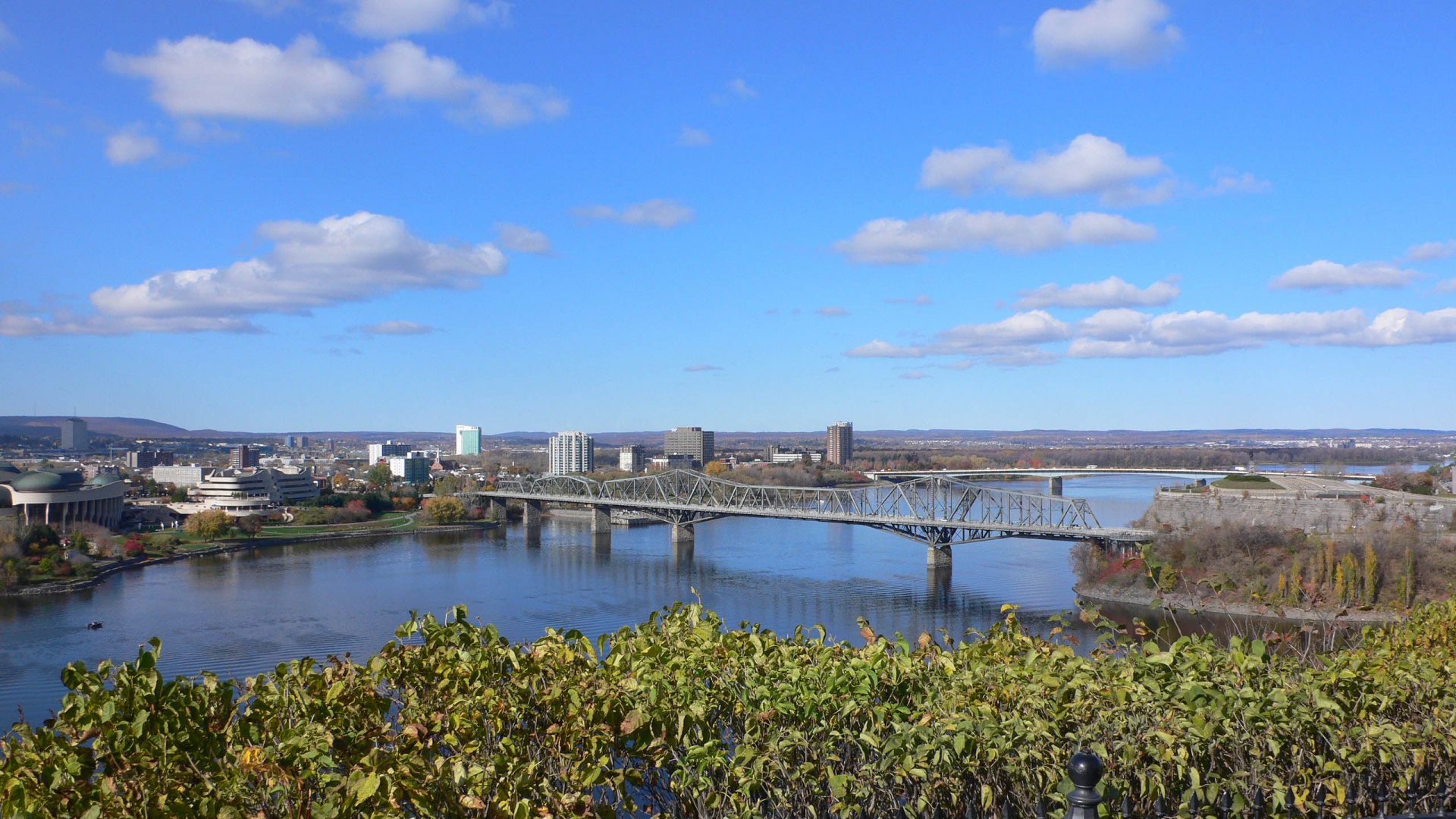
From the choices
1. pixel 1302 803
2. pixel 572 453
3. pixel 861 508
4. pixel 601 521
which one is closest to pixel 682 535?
pixel 601 521

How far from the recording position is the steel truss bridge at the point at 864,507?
21766 mm

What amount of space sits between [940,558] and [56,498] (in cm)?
2522

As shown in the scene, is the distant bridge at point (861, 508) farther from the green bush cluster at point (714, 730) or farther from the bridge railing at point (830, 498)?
the green bush cluster at point (714, 730)

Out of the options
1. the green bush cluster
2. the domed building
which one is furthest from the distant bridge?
the green bush cluster

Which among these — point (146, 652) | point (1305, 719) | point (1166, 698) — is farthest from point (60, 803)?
point (1305, 719)

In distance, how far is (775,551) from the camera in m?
27.1

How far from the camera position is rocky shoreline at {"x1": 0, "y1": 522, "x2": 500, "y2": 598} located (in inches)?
745

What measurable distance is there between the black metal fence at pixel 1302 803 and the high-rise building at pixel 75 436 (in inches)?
4374

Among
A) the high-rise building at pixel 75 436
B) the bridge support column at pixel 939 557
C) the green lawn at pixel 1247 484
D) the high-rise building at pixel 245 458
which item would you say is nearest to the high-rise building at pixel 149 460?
the high-rise building at pixel 245 458

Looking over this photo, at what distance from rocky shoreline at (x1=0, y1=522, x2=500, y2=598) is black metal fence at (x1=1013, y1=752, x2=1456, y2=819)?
21910mm

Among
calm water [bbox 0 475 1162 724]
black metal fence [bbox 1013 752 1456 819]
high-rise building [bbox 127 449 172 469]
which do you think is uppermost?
black metal fence [bbox 1013 752 1456 819]

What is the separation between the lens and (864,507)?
33.4 m

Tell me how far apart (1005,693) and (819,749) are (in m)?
0.53

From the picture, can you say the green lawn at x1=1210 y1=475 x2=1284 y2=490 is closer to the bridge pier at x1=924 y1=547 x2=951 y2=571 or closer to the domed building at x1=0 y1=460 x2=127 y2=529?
the bridge pier at x1=924 y1=547 x2=951 y2=571
